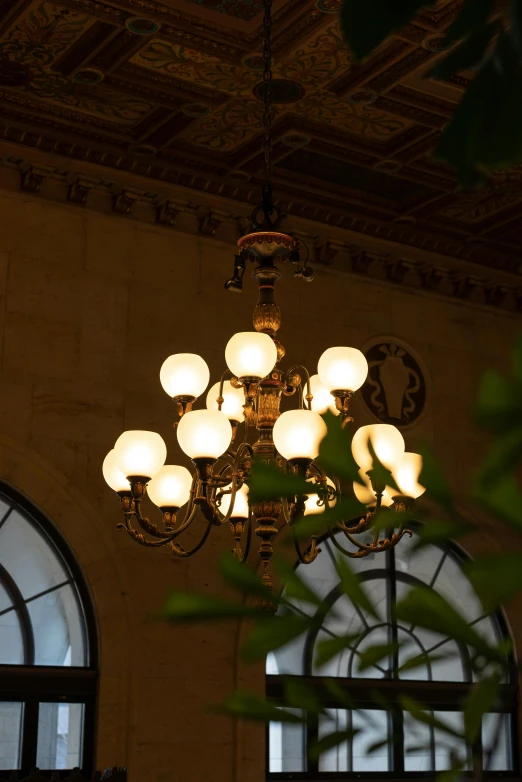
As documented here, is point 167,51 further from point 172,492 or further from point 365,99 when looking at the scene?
point 172,492

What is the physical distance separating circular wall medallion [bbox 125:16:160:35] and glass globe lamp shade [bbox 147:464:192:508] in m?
3.19

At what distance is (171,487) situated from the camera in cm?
471

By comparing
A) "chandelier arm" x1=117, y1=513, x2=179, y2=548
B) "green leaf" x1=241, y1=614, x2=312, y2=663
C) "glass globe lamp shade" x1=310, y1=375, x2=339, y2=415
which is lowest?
"green leaf" x1=241, y1=614, x2=312, y2=663

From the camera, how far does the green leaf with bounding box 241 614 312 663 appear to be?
43 centimetres

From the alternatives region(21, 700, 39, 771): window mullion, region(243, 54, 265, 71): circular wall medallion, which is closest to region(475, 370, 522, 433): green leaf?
region(243, 54, 265, 71): circular wall medallion

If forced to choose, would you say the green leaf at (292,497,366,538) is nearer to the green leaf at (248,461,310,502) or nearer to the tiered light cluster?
the green leaf at (248,461,310,502)

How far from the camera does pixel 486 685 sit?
38cm

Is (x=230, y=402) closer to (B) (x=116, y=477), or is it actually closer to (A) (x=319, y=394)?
(A) (x=319, y=394)

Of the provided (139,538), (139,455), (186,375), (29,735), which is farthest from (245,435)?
(29,735)

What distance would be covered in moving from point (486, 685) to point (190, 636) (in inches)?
298

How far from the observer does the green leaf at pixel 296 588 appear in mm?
417

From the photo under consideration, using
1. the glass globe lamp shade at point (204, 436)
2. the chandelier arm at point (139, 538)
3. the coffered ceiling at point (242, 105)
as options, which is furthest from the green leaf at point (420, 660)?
the coffered ceiling at point (242, 105)

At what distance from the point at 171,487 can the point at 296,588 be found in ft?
14.2

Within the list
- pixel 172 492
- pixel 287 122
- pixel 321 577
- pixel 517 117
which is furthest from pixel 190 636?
pixel 517 117
